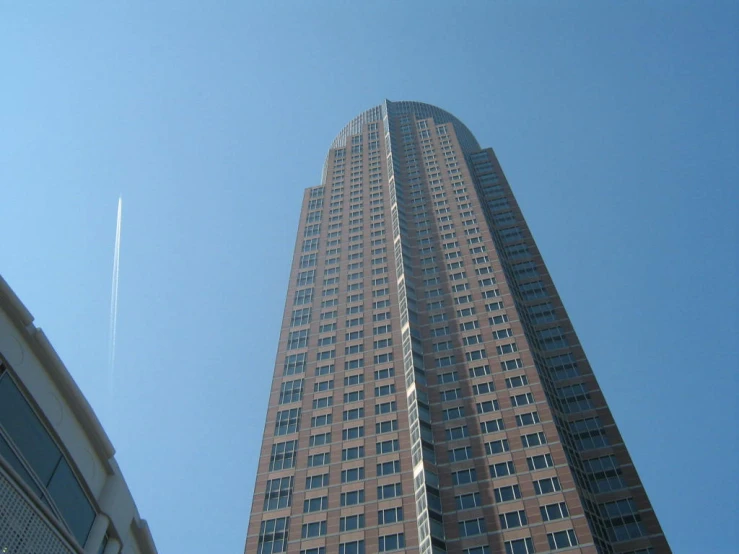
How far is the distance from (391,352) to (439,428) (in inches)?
558

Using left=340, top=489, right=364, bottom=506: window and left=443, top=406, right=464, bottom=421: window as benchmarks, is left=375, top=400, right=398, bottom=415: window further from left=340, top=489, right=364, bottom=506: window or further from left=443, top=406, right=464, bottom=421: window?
left=340, top=489, right=364, bottom=506: window

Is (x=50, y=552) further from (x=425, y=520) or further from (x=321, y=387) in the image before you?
(x=321, y=387)

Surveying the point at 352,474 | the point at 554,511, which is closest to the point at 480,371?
the point at 352,474

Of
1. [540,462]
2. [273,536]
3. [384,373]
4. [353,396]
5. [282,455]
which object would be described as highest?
[384,373]

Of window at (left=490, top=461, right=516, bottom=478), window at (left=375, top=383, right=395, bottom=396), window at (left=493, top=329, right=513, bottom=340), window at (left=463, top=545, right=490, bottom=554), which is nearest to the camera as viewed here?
window at (left=463, top=545, right=490, bottom=554)

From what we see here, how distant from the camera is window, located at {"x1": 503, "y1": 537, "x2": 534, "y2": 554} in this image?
57969mm

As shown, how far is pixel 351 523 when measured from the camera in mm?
64375

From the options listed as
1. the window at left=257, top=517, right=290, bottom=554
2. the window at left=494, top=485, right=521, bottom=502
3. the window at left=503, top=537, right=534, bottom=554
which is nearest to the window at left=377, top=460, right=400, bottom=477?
the window at left=257, top=517, right=290, bottom=554

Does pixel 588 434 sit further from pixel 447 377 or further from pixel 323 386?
pixel 323 386

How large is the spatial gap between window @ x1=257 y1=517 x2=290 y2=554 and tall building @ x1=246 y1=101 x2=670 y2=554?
0.13 meters

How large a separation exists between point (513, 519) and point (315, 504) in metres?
20.0

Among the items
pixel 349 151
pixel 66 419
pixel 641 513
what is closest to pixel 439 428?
pixel 641 513

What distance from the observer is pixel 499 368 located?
77.6 meters

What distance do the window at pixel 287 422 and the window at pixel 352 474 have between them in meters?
9.12
